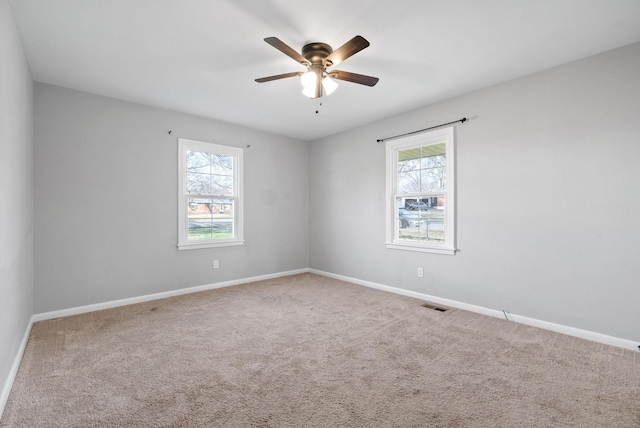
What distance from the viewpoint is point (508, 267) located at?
327cm

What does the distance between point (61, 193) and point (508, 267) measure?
16.6 ft

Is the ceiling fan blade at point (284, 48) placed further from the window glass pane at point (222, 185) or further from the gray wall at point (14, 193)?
the window glass pane at point (222, 185)

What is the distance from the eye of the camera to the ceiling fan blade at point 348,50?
2027 millimetres

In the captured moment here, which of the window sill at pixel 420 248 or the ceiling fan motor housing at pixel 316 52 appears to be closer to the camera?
the ceiling fan motor housing at pixel 316 52

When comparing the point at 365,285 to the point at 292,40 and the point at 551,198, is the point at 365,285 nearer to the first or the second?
the point at 551,198

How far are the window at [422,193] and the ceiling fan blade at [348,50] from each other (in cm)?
202

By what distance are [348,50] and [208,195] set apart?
3.14m

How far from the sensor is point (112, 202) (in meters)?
3.70

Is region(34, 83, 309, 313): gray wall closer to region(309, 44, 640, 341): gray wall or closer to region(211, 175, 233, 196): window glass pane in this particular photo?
region(211, 175, 233, 196): window glass pane

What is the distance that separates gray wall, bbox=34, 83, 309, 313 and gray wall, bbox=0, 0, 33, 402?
25cm

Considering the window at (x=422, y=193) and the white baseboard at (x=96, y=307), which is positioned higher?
the window at (x=422, y=193)

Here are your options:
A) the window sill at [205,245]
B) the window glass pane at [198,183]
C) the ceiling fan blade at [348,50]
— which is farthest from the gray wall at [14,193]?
the ceiling fan blade at [348,50]

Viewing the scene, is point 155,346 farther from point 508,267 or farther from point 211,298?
point 508,267


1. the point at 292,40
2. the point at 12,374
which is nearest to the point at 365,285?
the point at 292,40
